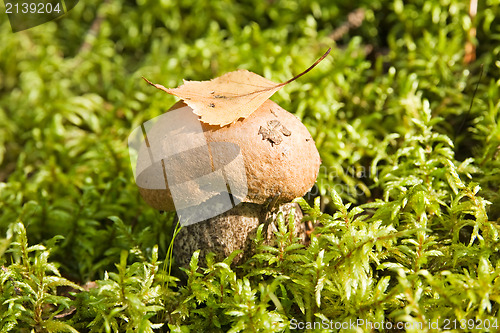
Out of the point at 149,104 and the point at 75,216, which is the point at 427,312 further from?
the point at 149,104

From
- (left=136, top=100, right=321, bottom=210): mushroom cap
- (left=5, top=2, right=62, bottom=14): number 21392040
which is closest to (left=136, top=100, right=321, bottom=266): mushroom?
(left=136, top=100, right=321, bottom=210): mushroom cap

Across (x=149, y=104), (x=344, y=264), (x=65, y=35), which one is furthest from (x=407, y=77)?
(x=65, y=35)

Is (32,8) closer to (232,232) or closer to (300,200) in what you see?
(232,232)

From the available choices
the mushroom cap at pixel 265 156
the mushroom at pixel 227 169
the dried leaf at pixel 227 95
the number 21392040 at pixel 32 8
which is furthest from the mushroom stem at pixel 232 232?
the number 21392040 at pixel 32 8

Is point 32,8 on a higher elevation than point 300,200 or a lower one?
higher

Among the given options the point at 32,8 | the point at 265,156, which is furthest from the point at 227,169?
the point at 32,8

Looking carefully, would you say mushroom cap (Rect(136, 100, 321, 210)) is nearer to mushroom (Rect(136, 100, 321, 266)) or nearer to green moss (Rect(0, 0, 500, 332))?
mushroom (Rect(136, 100, 321, 266))

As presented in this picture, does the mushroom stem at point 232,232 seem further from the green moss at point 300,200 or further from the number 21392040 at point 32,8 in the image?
the number 21392040 at point 32,8
